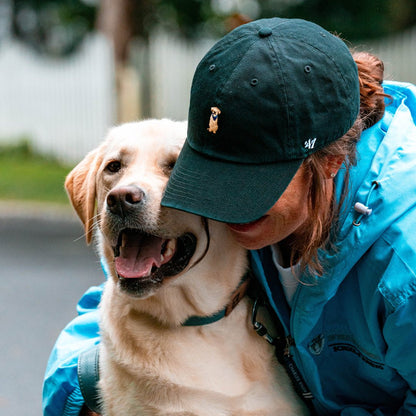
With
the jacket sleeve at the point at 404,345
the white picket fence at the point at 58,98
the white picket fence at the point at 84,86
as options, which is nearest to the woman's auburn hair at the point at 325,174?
the jacket sleeve at the point at 404,345

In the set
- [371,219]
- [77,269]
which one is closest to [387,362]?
[371,219]

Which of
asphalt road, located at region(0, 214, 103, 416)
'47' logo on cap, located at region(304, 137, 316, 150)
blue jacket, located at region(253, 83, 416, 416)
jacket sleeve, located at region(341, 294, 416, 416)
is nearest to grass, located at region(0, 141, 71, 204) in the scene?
asphalt road, located at region(0, 214, 103, 416)

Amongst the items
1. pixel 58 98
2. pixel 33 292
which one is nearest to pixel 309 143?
pixel 33 292

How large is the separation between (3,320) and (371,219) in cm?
413

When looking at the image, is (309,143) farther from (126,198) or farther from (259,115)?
(126,198)

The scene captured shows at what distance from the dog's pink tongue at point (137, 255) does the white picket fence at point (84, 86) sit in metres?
7.90

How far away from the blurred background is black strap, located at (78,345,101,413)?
1.57 m

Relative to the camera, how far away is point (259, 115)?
1.98 m

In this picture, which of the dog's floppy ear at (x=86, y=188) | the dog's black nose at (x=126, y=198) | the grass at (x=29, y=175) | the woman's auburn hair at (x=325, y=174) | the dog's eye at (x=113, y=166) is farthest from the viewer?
the grass at (x=29, y=175)

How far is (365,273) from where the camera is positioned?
2217 millimetres

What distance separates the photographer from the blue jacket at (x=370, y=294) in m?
2.13

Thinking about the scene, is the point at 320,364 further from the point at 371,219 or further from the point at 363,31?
the point at 363,31

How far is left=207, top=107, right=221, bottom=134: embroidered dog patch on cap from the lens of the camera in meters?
2.00

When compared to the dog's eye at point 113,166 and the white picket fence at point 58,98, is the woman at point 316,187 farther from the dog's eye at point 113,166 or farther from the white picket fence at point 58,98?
the white picket fence at point 58,98
